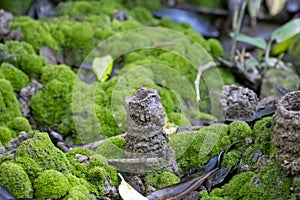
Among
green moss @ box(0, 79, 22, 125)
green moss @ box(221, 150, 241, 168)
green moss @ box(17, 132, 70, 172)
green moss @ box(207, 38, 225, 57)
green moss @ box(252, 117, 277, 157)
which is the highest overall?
green moss @ box(207, 38, 225, 57)

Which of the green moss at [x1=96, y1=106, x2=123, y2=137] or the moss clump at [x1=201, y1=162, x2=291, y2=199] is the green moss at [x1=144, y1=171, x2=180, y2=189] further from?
the green moss at [x1=96, y1=106, x2=123, y2=137]

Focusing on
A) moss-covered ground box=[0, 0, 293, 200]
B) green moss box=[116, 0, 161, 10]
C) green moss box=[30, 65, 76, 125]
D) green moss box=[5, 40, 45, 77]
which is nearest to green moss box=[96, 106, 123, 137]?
moss-covered ground box=[0, 0, 293, 200]

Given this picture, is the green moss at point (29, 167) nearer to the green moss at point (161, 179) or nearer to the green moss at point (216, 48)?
the green moss at point (161, 179)

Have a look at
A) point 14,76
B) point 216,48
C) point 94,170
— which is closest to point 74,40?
point 14,76

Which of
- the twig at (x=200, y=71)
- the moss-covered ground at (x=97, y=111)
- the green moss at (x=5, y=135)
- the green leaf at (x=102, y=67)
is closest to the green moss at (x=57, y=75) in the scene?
the moss-covered ground at (x=97, y=111)

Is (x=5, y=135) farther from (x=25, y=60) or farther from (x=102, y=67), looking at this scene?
(x=102, y=67)

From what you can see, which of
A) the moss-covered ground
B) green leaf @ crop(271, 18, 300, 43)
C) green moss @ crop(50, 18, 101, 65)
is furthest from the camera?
green leaf @ crop(271, 18, 300, 43)
